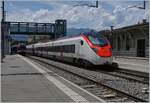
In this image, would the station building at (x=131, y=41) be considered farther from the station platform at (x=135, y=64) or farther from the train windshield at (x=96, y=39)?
the train windshield at (x=96, y=39)

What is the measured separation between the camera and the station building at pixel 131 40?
1496 inches

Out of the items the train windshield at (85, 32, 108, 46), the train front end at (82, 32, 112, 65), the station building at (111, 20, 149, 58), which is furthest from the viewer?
the station building at (111, 20, 149, 58)

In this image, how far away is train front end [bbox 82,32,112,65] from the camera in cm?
2553

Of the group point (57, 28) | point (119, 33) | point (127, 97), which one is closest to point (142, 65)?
point (127, 97)

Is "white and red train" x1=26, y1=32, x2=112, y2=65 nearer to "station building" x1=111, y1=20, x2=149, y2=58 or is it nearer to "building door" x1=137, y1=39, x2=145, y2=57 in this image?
"station building" x1=111, y1=20, x2=149, y2=58

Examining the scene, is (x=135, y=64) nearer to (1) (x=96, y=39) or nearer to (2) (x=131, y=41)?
(1) (x=96, y=39)

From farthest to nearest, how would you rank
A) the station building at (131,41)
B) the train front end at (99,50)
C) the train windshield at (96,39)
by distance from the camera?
the station building at (131,41) < the train windshield at (96,39) < the train front end at (99,50)

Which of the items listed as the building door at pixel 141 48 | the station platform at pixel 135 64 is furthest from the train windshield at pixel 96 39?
the building door at pixel 141 48

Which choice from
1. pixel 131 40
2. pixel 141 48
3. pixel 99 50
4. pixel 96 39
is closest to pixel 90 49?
pixel 99 50

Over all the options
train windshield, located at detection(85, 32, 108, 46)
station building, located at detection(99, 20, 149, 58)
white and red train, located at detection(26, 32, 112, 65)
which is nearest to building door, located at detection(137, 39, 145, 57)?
station building, located at detection(99, 20, 149, 58)

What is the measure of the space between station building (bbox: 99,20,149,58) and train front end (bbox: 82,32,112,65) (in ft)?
32.0

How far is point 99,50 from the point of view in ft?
84.4

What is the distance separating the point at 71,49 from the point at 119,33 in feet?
43.6

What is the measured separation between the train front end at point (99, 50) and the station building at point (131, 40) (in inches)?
Result: 384
